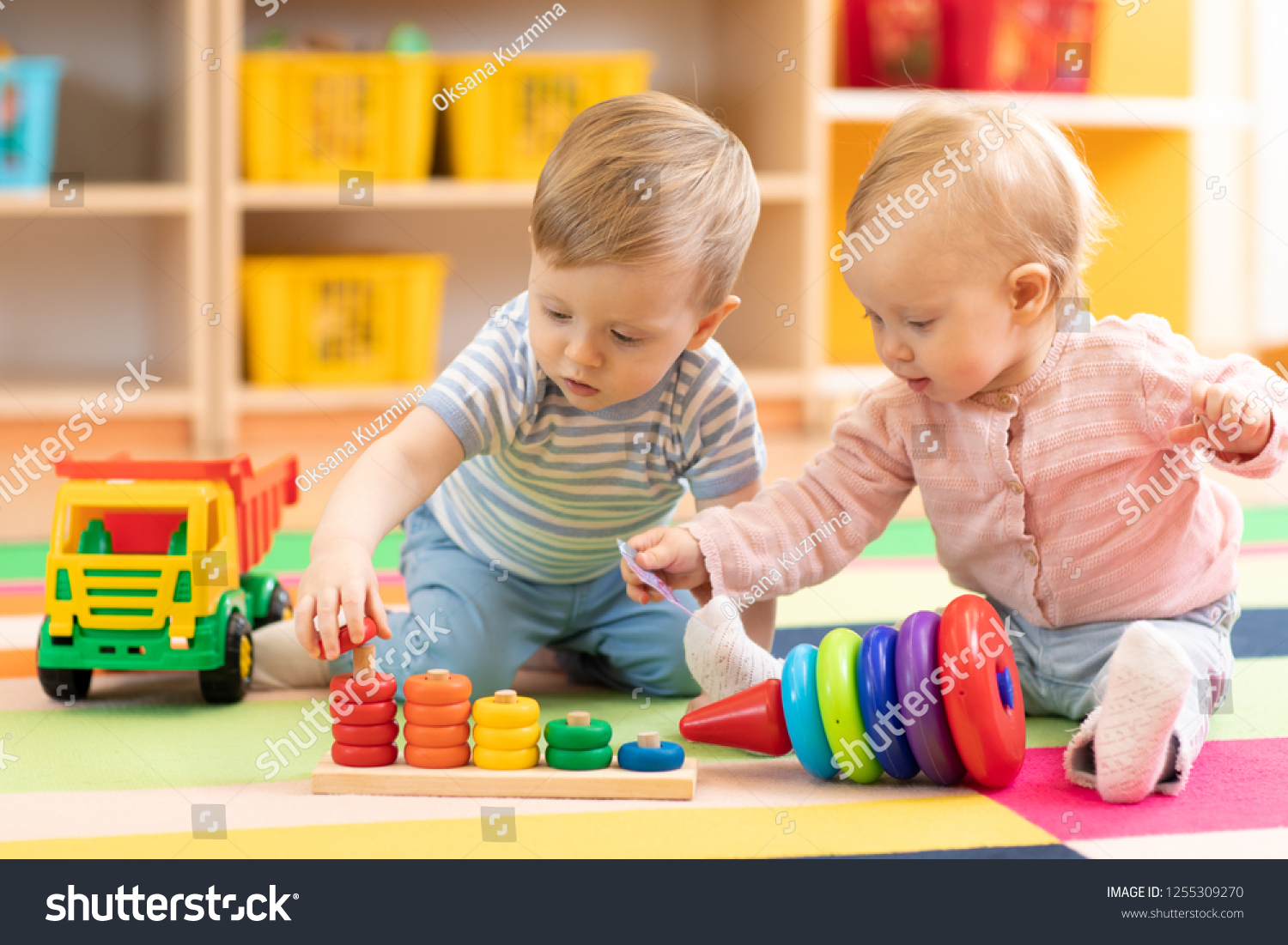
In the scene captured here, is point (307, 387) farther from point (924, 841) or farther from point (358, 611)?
→ point (924, 841)

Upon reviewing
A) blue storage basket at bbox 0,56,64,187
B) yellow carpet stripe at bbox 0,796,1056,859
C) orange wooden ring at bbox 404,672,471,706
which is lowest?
yellow carpet stripe at bbox 0,796,1056,859

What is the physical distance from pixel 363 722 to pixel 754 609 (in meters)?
0.33

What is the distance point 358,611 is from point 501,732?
0.11 metres

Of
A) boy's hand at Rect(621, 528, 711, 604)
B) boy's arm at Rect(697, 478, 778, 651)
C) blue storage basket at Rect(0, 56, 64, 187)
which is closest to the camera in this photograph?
boy's hand at Rect(621, 528, 711, 604)

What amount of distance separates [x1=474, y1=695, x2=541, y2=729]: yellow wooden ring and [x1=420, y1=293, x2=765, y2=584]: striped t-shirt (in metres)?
0.22

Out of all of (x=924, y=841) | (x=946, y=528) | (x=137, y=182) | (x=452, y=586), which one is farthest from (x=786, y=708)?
(x=137, y=182)

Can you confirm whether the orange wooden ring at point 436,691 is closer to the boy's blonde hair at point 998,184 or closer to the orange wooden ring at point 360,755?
the orange wooden ring at point 360,755

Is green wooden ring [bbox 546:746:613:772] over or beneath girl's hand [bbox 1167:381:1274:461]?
beneath

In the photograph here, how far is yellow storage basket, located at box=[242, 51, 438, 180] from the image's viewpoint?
1.94 meters

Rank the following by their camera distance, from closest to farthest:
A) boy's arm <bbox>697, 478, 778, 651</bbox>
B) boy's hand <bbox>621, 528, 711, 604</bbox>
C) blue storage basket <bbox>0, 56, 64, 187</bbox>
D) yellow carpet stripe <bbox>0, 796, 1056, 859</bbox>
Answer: yellow carpet stripe <bbox>0, 796, 1056, 859</bbox>, boy's hand <bbox>621, 528, 711, 604</bbox>, boy's arm <bbox>697, 478, 778, 651</bbox>, blue storage basket <bbox>0, 56, 64, 187</bbox>

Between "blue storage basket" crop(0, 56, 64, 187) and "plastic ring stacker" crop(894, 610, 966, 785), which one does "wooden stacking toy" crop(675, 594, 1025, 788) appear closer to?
"plastic ring stacker" crop(894, 610, 966, 785)

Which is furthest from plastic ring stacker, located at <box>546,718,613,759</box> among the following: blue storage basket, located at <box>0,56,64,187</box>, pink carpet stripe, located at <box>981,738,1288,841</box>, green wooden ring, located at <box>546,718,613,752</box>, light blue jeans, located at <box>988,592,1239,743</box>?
blue storage basket, located at <box>0,56,64,187</box>

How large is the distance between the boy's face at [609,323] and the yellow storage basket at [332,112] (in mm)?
1227

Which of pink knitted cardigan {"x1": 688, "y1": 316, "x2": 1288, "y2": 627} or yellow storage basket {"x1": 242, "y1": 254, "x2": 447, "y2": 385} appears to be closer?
pink knitted cardigan {"x1": 688, "y1": 316, "x2": 1288, "y2": 627}
